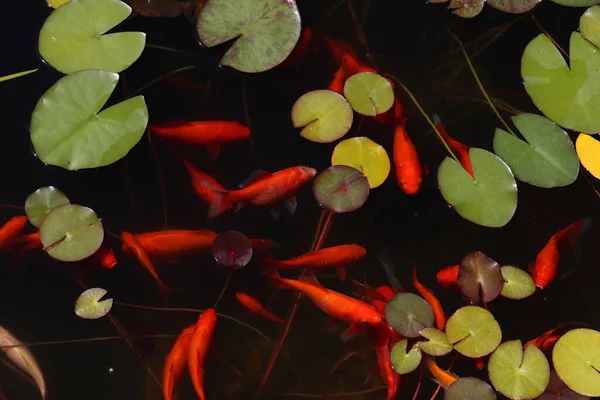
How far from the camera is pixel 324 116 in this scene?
6.70 feet

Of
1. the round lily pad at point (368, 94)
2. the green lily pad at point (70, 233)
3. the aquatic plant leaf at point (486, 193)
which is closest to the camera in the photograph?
the green lily pad at point (70, 233)

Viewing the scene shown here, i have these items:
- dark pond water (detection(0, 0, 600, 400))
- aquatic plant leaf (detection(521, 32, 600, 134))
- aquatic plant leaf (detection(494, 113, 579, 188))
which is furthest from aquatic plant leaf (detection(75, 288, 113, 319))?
aquatic plant leaf (detection(521, 32, 600, 134))

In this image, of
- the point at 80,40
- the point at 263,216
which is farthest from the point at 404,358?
the point at 80,40

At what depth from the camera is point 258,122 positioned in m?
2.11

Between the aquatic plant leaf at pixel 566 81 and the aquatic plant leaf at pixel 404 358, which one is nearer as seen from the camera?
the aquatic plant leaf at pixel 404 358

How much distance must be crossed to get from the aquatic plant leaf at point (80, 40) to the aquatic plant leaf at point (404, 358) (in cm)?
132

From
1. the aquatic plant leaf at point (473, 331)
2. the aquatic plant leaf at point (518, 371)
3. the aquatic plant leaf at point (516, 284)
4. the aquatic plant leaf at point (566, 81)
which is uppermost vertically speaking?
the aquatic plant leaf at point (566, 81)

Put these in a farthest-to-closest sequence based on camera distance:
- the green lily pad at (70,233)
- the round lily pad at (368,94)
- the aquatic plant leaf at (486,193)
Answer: the round lily pad at (368,94), the aquatic plant leaf at (486,193), the green lily pad at (70,233)

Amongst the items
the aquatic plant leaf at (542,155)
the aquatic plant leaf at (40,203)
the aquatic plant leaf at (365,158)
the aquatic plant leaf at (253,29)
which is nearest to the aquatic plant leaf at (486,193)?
the aquatic plant leaf at (542,155)

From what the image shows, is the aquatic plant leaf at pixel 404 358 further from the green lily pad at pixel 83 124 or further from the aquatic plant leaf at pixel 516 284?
the green lily pad at pixel 83 124

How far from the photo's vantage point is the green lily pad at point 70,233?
1.85 m

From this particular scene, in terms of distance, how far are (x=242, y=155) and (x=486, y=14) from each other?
1.11 metres

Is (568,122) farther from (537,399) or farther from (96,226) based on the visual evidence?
(96,226)

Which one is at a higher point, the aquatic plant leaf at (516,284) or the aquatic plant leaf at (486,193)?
the aquatic plant leaf at (486,193)
